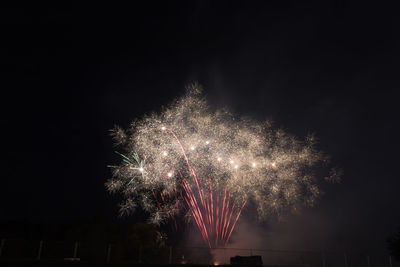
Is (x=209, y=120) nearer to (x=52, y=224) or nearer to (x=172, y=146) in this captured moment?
(x=172, y=146)

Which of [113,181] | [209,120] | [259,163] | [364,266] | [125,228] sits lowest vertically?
[364,266]

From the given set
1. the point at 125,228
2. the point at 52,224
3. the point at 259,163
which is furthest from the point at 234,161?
the point at 52,224

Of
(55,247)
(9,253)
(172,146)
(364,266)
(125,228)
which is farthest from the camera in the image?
(125,228)

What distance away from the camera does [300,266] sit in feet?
88.3

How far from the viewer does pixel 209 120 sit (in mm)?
26375

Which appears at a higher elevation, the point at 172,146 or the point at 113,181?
the point at 172,146

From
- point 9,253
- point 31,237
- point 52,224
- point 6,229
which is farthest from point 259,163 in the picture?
point 6,229

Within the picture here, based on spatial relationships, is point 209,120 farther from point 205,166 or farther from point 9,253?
point 9,253

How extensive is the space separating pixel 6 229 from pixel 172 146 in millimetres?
34172

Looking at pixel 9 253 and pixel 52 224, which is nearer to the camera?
pixel 9 253

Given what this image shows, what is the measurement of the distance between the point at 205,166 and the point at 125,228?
15.9 m

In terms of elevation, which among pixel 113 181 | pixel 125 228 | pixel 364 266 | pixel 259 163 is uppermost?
pixel 259 163

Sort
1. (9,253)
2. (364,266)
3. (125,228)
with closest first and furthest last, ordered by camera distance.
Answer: (9,253)
(364,266)
(125,228)

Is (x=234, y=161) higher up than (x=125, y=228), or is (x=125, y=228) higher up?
(x=234, y=161)
